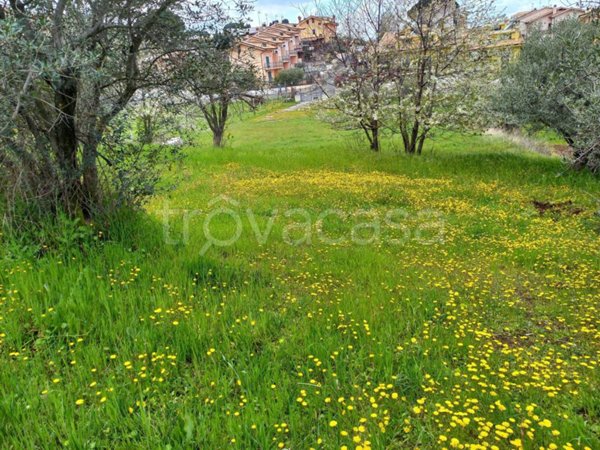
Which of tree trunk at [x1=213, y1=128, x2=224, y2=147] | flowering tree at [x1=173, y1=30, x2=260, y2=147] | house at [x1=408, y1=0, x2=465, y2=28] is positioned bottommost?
tree trunk at [x1=213, y1=128, x2=224, y2=147]

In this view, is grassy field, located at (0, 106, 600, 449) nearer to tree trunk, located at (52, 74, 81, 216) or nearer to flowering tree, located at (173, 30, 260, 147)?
tree trunk, located at (52, 74, 81, 216)

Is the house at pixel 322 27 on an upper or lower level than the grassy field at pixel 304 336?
upper

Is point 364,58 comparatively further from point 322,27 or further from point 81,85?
point 81,85

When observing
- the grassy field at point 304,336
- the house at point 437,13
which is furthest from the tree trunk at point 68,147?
the house at point 437,13

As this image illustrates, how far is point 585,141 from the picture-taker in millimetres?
10297

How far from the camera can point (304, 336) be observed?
3.80 meters

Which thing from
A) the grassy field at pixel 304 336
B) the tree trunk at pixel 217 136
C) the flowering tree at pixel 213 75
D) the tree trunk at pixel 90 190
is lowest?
the grassy field at pixel 304 336

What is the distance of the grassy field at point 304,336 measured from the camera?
276 centimetres

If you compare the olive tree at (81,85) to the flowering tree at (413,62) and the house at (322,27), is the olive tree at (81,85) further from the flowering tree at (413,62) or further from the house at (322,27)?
the house at (322,27)

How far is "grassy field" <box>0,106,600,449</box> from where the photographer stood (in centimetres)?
276

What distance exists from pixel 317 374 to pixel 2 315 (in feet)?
9.86

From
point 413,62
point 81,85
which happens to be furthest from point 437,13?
point 81,85

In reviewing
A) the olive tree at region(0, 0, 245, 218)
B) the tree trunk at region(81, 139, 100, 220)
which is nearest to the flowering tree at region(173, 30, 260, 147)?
the olive tree at region(0, 0, 245, 218)

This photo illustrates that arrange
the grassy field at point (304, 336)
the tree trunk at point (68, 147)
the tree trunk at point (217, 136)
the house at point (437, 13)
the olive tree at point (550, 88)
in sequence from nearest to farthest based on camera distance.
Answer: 1. the grassy field at point (304, 336)
2. the tree trunk at point (68, 147)
3. the olive tree at point (550, 88)
4. the house at point (437, 13)
5. the tree trunk at point (217, 136)
